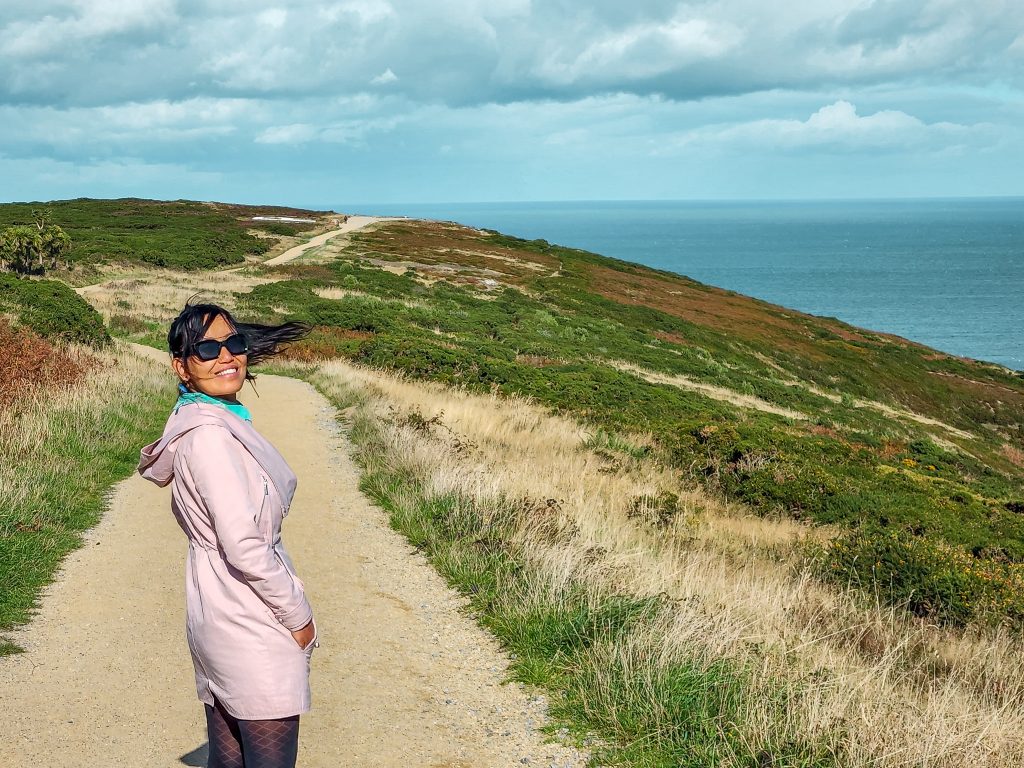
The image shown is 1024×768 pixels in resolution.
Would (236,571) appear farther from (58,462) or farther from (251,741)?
(58,462)

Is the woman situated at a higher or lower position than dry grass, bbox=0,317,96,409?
higher

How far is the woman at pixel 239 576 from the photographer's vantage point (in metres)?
2.91

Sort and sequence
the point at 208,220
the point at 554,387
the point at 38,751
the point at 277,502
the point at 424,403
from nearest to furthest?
the point at 277,502
the point at 38,751
the point at 424,403
the point at 554,387
the point at 208,220

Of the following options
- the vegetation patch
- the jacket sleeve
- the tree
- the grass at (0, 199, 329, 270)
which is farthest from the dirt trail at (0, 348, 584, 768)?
the grass at (0, 199, 329, 270)

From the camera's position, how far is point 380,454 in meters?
10.8

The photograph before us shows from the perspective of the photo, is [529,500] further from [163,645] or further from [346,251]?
[346,251]

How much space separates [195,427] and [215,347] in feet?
1.09

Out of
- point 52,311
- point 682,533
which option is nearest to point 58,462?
point 682,533

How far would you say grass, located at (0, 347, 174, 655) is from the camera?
6.76 m

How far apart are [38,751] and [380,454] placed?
644 centimetres

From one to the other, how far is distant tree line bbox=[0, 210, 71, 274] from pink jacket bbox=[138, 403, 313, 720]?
38.8m

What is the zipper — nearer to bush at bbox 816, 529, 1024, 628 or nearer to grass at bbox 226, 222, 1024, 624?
bush at bbox 816, 529, 1024, 628

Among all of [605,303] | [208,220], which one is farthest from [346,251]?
[208,220]

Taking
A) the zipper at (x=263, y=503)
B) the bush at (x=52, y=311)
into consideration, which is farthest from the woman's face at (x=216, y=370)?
the bush at (x=52, y=311)
